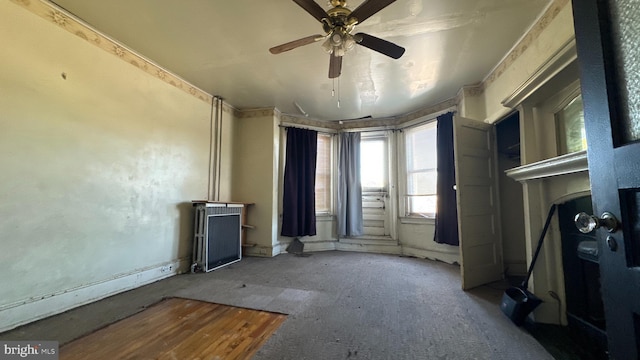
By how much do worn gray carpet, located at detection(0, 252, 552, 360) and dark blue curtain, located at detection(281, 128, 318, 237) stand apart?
1.02 metres

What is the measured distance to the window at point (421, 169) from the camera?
12.8 feet

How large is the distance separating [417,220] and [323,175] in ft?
5.96

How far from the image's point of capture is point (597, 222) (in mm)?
642

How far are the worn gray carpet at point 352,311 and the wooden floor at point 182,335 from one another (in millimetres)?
107

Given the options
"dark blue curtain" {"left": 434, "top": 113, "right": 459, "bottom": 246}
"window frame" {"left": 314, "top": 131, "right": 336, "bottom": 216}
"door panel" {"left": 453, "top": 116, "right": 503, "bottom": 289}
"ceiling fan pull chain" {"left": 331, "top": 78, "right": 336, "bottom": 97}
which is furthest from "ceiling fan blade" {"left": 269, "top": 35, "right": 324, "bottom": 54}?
"window frame" {"left": 314, "top": 131, "right": 336, "bottom": 216}

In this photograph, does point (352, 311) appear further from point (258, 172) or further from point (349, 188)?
point (258, 172)

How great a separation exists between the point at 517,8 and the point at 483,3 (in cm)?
31

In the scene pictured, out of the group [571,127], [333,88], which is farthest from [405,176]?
[571,127]

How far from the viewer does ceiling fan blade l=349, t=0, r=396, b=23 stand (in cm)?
152

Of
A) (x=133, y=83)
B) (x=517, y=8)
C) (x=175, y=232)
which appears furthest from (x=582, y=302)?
(x=133, y=83)

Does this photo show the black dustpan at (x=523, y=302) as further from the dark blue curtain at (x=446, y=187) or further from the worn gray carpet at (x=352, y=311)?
the dark blue curtain at (x=446, y=187)

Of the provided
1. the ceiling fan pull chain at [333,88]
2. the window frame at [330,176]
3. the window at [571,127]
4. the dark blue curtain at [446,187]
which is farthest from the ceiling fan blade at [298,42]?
the window frame at [330,176]

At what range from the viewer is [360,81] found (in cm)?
306

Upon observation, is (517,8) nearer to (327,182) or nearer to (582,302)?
(582,302)
